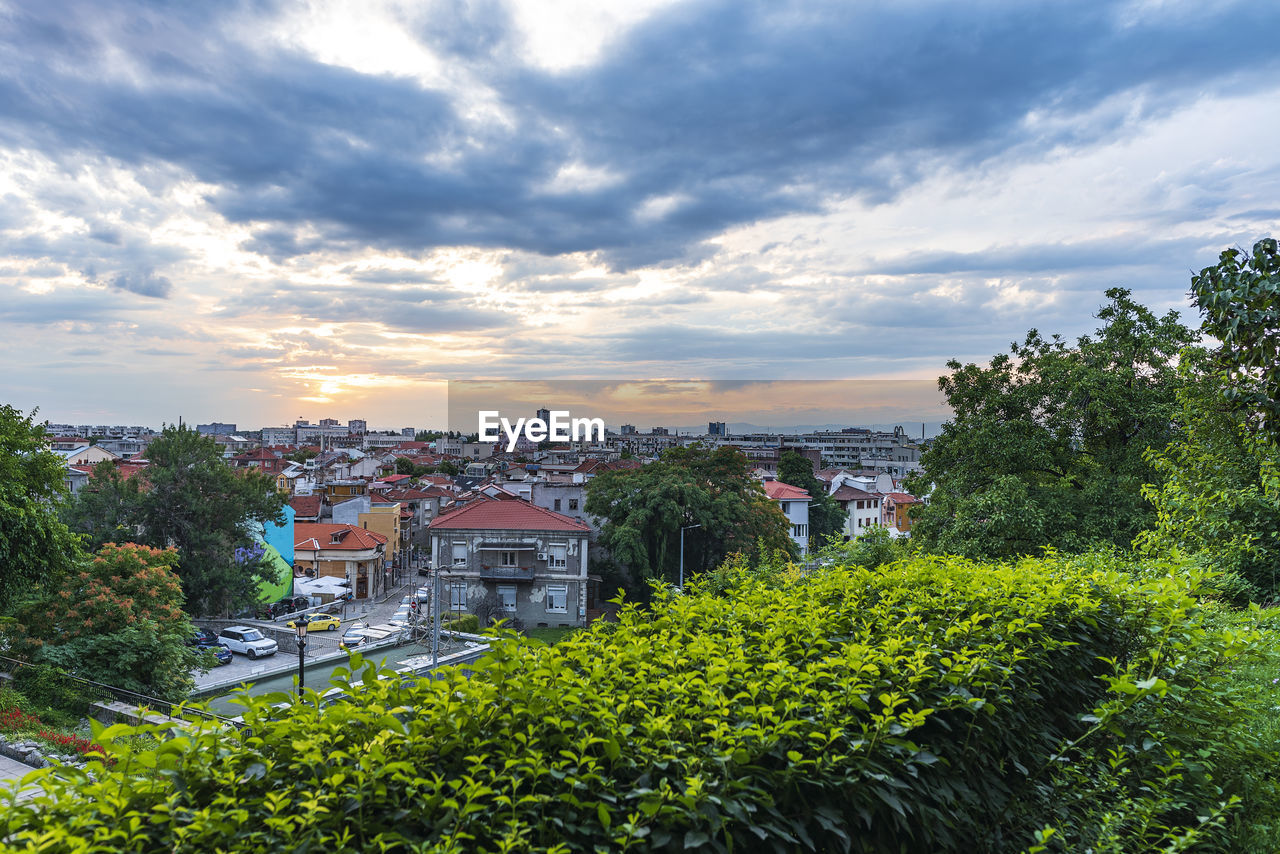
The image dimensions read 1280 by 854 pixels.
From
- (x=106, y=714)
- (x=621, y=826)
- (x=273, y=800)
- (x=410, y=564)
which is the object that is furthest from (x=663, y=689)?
(x=410, y=564)

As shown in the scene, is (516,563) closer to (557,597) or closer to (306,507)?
(557,597)

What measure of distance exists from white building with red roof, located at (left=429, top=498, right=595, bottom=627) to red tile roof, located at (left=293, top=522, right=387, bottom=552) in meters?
12.7

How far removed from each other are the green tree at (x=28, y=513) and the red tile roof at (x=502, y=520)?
49.1 ft

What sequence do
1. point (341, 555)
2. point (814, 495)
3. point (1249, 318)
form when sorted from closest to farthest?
point (1249, 318), point (341, 555), point (814, 495)

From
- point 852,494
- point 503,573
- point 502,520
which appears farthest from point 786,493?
point 503,573

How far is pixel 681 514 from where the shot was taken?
29.3m

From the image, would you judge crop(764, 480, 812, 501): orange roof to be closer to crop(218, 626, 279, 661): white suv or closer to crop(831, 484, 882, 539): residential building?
crop(831, 484, 882, 539): residential building

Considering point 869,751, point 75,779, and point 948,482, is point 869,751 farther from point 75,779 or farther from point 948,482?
point 948,482

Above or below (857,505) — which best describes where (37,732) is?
above

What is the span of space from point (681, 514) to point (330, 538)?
69.4 feet

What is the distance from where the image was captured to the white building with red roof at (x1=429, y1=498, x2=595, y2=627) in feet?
93.6

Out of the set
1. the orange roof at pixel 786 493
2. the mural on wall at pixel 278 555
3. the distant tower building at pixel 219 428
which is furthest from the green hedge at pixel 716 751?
the distant tower building at pixel 219 428

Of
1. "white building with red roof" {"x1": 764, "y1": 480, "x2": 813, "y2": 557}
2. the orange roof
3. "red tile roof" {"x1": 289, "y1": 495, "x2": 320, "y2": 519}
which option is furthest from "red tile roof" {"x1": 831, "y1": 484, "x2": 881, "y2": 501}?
→ "red tile roof" {"x1": 289, "y1": 495, "x2": 320, "y2": 519}

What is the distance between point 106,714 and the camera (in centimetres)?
1028
